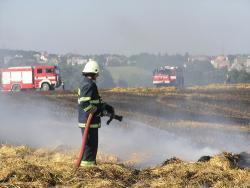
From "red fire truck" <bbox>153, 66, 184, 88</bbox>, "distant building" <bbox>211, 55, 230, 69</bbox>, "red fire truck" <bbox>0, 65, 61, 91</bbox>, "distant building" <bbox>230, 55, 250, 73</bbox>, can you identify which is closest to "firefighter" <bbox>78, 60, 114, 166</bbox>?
"red fire truck" <bbox>0, 65, 61, 91</bbox>

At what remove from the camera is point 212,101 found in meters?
31.2

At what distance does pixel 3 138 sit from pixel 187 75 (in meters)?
88.3

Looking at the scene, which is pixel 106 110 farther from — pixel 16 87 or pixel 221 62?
pixel 221 62

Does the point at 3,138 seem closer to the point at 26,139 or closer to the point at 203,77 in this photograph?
the point at 26,139

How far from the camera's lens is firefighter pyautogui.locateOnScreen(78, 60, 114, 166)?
942cm

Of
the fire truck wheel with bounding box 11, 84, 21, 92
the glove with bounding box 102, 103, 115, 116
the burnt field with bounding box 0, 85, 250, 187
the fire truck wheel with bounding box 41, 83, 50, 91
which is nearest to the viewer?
the burnt field with bounding box 0, 85, 250, 187

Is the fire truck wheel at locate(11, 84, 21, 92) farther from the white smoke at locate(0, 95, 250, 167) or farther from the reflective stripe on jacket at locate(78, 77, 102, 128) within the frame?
the reflective stripe on jacket at locate(78, 77, 102, 128)

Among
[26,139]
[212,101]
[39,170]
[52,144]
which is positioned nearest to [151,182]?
[39,170]

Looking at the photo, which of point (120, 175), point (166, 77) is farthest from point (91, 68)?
point (166, 77)

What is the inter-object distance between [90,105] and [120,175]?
1.41m

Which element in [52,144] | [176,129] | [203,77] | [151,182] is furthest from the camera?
[203,77]

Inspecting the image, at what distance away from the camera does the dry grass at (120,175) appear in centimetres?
805

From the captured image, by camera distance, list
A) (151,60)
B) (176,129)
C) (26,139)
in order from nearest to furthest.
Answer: (26,139), (176,129), (151,60)

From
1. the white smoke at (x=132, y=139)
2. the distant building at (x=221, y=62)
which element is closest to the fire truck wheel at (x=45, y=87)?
the white smoke at (x=132, y=139)
